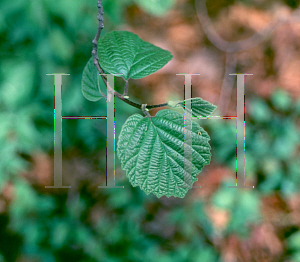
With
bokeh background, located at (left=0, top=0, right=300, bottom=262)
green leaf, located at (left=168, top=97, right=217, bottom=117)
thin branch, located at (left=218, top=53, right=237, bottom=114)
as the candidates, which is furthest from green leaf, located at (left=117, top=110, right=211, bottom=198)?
thin branch, located at (left=218, top=53, right=237, bottom=114)

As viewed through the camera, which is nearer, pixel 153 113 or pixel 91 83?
pixel 91 83

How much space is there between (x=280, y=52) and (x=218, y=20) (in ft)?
0.55

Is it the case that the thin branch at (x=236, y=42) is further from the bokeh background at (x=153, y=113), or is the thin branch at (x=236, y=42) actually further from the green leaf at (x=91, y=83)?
the green leaf at (x=91, y=83)

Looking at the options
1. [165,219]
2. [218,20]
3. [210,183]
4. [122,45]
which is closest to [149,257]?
[165,219]

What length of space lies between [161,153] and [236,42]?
40 cm

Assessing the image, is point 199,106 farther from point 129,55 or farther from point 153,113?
point 153,113

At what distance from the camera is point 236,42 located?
0.50 meters

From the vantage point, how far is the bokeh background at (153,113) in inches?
14.3

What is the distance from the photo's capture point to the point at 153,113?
16.5 inches

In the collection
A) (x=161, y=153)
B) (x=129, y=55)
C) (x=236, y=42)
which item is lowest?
(x=161, y=153)

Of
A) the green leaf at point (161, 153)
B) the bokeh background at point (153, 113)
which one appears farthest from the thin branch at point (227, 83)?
the green leaf at point (161, 153)

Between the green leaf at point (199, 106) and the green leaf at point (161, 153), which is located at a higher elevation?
the green leaf at point (199, 106)

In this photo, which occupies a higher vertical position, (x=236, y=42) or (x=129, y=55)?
(x=236, y=42)

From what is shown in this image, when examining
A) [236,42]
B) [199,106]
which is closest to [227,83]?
[236,42]
